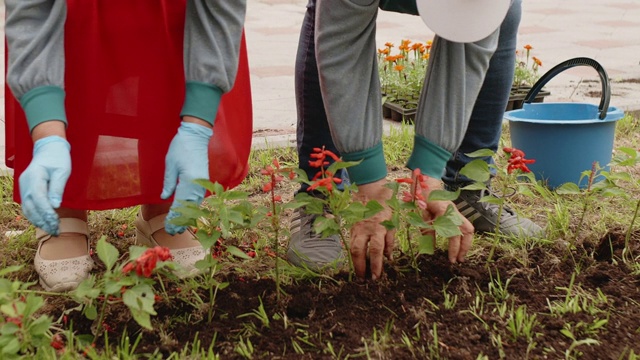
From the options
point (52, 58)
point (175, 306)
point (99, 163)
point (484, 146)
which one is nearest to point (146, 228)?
point (99, 163)

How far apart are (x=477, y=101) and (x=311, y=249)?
1.97 ft

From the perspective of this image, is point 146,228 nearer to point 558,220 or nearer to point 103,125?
point 103,125

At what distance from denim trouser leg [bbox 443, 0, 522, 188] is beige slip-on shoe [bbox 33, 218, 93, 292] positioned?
1010mm

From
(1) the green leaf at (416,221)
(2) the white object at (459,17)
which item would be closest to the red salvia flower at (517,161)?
(1) the green leaf at (416,221)

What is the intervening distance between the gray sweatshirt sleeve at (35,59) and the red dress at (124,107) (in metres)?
0.13

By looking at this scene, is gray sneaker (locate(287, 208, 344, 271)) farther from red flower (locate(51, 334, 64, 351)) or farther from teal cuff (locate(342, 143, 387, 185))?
red flower (locate(51, 334, 64, 351))

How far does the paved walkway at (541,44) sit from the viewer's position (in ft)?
12.5

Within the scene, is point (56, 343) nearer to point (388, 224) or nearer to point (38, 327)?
point (38, 327)

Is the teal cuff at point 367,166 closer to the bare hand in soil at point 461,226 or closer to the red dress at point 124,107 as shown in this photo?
the bare hand in soil at point 461,226

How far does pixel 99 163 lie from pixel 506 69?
3.51 ft

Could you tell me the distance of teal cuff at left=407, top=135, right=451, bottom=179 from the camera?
1.69 meters

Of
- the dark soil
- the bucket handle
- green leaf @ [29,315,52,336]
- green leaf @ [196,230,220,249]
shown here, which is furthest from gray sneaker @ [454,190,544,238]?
green leaf @ [29,315,52,336]

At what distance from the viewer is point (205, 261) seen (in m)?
1.51

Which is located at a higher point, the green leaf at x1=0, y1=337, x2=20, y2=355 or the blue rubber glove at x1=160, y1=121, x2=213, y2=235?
the blue rubber glove at x1=160, y1=121, x2=213, y2=235
